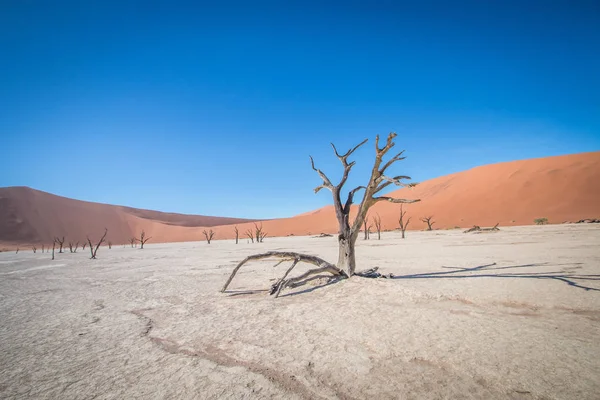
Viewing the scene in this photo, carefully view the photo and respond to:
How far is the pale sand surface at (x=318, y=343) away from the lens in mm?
2006

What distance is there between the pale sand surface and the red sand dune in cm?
3553

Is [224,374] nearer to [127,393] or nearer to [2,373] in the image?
[127,393]

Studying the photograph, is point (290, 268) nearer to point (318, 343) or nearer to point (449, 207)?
point (318, 343)

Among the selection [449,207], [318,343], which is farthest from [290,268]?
[449,207]

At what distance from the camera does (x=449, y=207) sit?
139ft

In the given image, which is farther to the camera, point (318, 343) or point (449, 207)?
point (449, 207)

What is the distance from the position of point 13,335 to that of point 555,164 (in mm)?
55785

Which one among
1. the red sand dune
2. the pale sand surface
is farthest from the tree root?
the red sand dune

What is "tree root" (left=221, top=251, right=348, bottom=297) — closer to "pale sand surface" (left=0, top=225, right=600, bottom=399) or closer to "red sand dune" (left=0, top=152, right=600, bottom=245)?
"pale sand surface" (left=0, top=225, right=600, bottom=399)

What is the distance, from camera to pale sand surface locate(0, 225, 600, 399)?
201 centimetres

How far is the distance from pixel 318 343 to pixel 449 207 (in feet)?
148

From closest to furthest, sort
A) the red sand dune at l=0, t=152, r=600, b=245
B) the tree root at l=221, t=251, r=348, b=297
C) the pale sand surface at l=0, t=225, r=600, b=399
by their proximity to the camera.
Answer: the pale sand surface at l=0, t=225, r=600, b=399, the tree root at l=221, t=251, r=348, b=297, the red sand dune at l=0, t=152, r=600, b=245

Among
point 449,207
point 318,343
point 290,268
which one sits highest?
point 449,207

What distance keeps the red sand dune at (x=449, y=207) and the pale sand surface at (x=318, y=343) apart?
35527 mm
